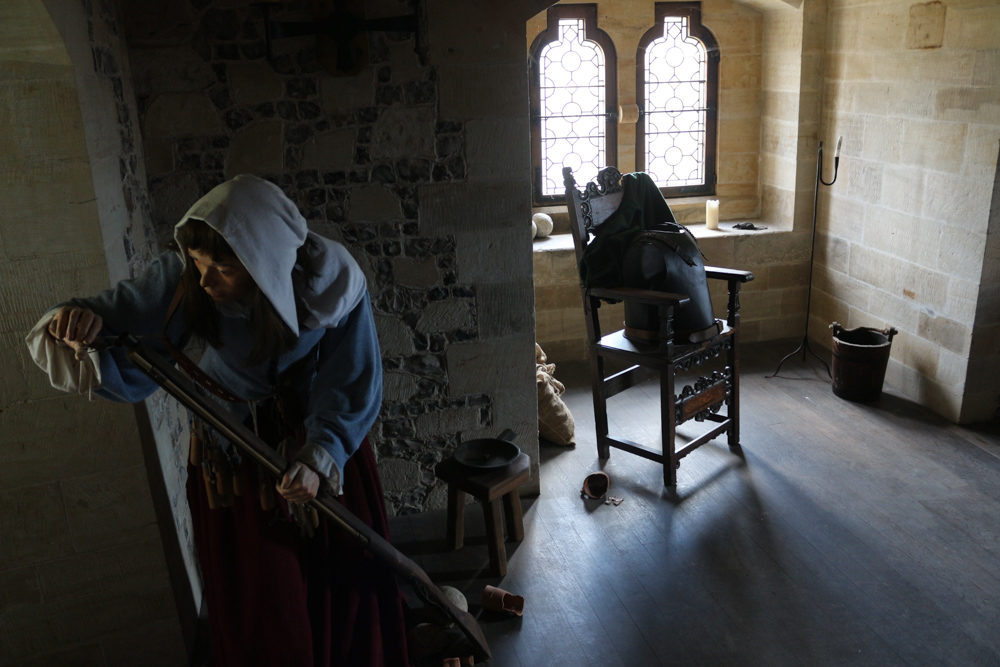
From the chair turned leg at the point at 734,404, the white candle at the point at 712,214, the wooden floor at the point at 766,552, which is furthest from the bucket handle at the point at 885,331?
the white candle at the point at 712,214

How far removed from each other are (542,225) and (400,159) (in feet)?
7.32

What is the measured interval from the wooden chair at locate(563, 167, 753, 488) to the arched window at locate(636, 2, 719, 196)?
1844 millimetres

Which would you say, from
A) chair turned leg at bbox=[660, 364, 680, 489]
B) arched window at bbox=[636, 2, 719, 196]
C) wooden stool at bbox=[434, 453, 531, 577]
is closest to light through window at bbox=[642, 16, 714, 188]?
arched window at bbox=[636, 2, 719, 196]

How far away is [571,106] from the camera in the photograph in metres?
5.30

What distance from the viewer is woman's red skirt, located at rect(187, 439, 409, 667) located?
1896 mm

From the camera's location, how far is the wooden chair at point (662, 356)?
3.50 meters

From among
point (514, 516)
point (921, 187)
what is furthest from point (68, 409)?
point (921, 187)

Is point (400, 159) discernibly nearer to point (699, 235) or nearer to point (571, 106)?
point (571, 106)

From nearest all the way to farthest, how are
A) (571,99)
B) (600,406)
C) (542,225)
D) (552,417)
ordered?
(600,406), (552,417), (542,225), (571,99)

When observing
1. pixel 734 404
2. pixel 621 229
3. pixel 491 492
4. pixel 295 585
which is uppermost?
pixel 621 229

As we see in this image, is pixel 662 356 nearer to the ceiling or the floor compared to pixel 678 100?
nearer to the floor

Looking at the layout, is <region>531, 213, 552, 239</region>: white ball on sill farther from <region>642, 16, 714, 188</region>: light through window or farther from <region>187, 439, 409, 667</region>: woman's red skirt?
<region>187, 439, 409, 667</region>: woman's red skirt

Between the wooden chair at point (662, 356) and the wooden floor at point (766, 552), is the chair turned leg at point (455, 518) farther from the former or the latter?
the wooden chair at point (662, 356)

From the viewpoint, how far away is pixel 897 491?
3.52 metres
